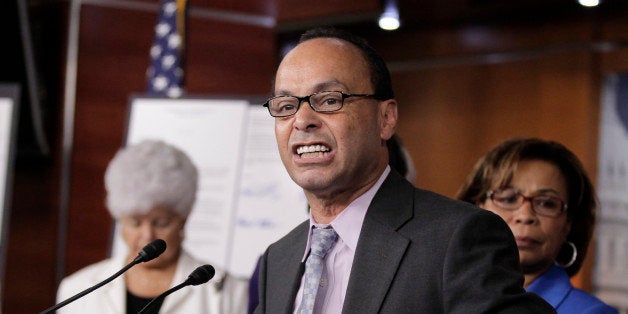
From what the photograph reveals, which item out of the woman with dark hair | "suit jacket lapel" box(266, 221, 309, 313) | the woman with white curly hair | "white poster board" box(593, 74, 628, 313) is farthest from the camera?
"white poster board" box(593, 74, 628, 313)

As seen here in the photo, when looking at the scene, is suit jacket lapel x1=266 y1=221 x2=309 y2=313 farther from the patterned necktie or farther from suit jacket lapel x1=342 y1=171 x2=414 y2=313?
suit jacket lapel x1=342 y1=171 x2=414 y2=313

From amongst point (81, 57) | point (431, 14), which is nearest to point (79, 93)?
point (81, 57)

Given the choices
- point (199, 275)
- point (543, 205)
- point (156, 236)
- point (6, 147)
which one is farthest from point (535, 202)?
point (6, 147)

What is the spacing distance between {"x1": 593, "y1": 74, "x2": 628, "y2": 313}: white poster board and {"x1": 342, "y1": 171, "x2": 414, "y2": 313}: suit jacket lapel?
4130 mm

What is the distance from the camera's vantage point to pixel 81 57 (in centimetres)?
508

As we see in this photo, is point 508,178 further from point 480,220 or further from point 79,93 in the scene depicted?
point 79,93

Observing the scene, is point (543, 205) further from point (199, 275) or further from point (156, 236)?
point (156, 236)

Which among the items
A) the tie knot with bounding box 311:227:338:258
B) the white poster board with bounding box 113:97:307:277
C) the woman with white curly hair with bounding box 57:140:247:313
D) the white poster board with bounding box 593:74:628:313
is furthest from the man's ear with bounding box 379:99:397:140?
the white poster board with bounding box 593:74:628:313

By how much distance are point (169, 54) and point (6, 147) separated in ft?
3.60

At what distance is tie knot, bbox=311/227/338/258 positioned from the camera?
1.91 metres

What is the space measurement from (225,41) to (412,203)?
3665mm

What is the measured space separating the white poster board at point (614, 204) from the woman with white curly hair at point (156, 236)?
321cm

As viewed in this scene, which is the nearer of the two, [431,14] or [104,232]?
[104,232]

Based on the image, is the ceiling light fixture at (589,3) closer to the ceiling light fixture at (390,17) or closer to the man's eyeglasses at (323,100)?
the ceiling light fixture at (390,17)
